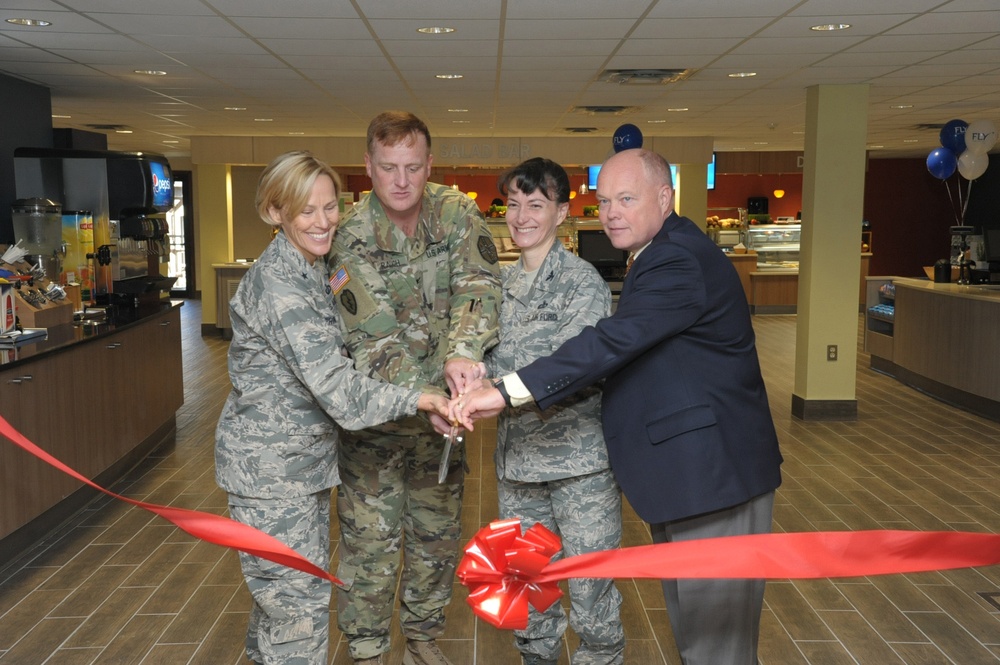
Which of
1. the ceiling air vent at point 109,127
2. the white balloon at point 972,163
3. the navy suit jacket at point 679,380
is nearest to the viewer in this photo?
the navy suit jacket at point 679,380

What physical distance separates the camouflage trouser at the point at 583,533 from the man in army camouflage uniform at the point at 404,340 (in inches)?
14.3

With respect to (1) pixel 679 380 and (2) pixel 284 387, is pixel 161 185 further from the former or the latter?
(1) pixel 679 380

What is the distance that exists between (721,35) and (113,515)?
4729 millimetres

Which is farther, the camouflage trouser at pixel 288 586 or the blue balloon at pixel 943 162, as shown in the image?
the blue balloon at pixel 943 162

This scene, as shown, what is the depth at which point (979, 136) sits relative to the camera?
934 cm

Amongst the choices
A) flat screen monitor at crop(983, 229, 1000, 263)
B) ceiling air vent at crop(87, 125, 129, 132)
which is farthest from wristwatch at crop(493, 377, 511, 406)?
ceiling air vent at crop(87, 125, 129, 132)

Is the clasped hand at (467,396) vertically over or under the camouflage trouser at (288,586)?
over

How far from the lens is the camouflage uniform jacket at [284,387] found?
2.53 m

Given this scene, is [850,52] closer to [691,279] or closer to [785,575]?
[691,279]

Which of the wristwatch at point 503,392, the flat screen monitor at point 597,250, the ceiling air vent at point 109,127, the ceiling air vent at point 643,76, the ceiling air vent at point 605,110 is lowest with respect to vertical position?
the wristwatch at point 503,392

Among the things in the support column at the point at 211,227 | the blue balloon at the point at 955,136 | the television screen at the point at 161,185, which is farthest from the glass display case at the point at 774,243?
the television screen at the point at 161,185

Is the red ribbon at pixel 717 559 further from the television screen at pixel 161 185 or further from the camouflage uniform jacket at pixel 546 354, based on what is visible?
the television screen at pixel 161 185

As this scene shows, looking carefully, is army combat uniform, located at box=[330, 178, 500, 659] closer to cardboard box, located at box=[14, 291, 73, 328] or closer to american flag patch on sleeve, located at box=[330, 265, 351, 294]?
american flag patch on sleeve, located at box=[330, 265, 351, 294]

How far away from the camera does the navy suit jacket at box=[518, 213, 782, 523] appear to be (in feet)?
7.98
